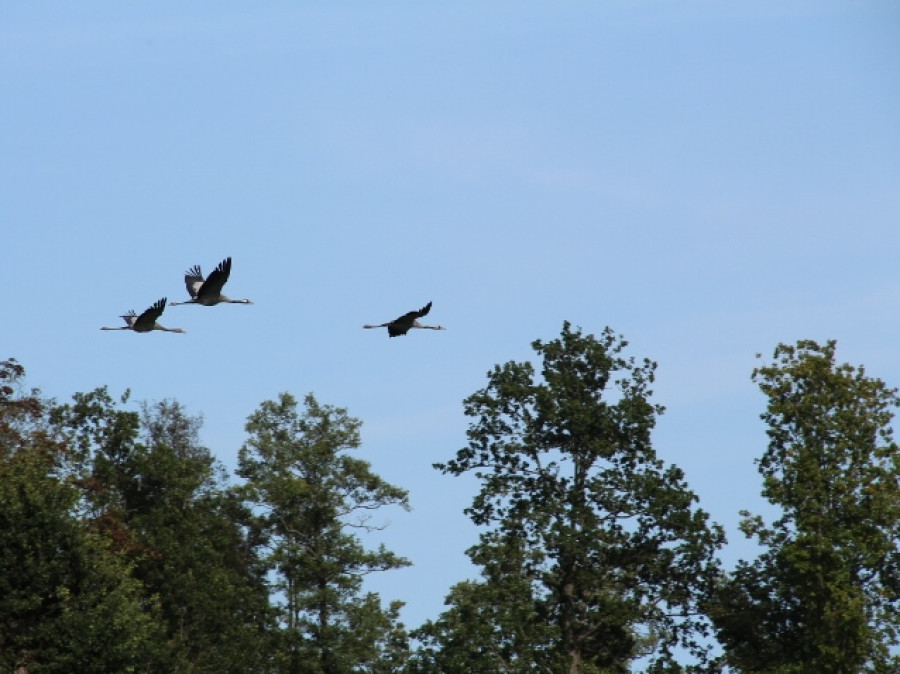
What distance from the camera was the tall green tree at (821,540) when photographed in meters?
63.2

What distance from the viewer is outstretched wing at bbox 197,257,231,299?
53438mm

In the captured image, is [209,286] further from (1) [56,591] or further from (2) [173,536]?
(2) [173,536]

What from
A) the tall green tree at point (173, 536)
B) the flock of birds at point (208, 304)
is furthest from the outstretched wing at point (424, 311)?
the tall green tree at point (173, 536)

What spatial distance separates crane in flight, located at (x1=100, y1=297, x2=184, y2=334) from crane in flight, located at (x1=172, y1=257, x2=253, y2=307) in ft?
3.43

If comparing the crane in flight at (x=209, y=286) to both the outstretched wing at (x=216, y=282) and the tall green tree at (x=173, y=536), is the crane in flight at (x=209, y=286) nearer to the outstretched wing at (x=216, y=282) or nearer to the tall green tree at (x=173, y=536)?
the outstretched wing at (x=216, y=282)

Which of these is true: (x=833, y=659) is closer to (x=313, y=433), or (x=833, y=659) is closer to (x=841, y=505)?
(x=841, y=505)

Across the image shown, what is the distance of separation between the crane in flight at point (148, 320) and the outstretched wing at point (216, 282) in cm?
368

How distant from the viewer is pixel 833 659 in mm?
62594

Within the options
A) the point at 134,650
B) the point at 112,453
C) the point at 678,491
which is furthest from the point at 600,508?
the point at 112,453

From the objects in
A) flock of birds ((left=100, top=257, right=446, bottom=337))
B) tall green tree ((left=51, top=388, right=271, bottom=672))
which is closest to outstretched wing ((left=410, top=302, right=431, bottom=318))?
flock of birds ((left=100, top=257, right=446, bottom=337))

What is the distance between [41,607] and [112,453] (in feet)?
65.8

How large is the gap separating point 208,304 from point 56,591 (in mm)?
8997

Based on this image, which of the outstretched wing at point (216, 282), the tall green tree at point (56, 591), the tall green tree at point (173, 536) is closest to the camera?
the outstretched wing at point (216, 282)

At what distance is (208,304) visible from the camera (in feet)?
186
